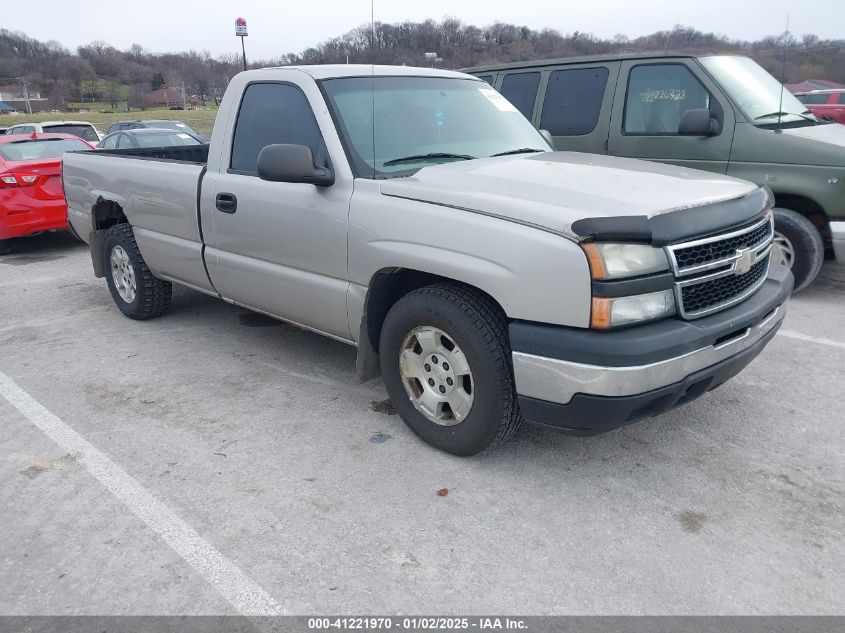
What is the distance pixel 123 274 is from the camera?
5895mm

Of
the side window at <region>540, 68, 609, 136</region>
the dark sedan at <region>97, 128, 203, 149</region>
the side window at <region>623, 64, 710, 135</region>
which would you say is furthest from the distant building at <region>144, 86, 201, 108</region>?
the side window at <region>623, 64, 710, 135</region>

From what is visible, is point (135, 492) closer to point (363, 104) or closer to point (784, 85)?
point (363, 104)

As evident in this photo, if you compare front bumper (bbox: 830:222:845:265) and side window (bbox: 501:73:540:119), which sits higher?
side window (bbox: 501:73:540:119)

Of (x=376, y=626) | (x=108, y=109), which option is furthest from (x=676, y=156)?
(x=108, y=109)

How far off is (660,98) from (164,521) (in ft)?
17.7

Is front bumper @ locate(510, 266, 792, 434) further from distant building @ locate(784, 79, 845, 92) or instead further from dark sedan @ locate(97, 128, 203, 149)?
dark sedan @ locate(97, 128, 203, 149)

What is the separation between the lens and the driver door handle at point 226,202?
171 inches

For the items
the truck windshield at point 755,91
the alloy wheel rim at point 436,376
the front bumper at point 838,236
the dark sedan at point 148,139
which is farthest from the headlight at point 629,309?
the dark sedan at point 148,139

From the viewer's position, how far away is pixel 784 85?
5.91 m

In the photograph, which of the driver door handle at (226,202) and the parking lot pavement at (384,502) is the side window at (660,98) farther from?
the driver door handle at (226,202)

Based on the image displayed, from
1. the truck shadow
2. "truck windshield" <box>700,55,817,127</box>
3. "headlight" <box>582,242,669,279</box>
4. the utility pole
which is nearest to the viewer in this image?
"headlight" <box>582,242,669,279</box>

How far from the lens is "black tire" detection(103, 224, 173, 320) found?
18.4 feet

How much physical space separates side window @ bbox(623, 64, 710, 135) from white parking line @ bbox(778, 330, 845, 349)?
2.06 m

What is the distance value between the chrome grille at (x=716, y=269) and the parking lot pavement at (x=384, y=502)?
818 millimetres
